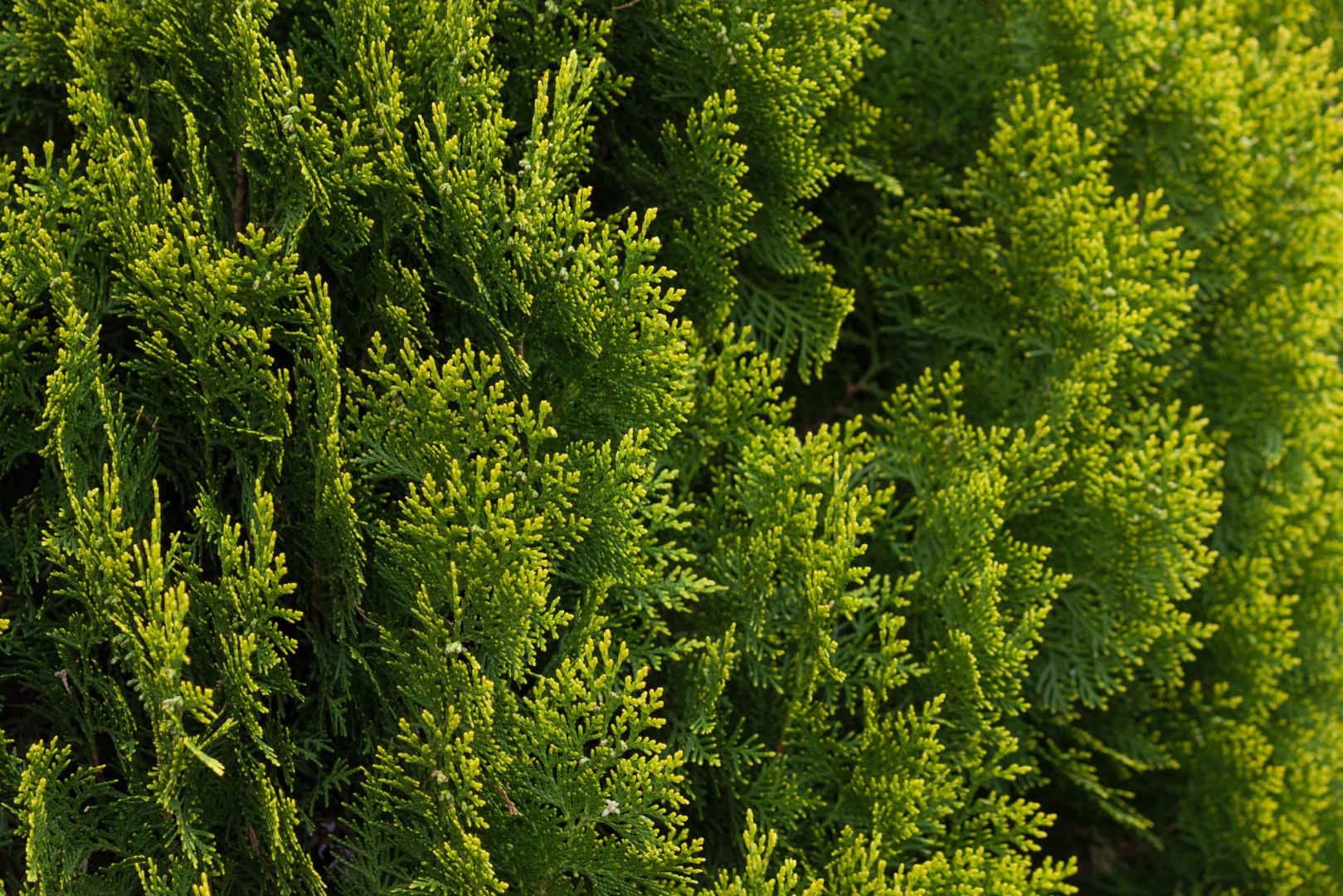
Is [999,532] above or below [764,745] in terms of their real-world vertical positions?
above

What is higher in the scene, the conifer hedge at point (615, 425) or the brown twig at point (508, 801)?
the conifer hedge at point (615, 425)

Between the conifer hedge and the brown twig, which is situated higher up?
the conifer hedge

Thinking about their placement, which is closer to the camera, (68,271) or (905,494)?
(68,271)

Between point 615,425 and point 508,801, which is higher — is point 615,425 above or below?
above

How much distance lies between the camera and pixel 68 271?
2990 millimetres

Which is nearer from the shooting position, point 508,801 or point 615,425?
point 508,801

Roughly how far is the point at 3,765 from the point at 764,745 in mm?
2132

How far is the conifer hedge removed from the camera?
294 cm

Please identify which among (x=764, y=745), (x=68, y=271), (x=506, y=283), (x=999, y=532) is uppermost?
(x=999, y=532)

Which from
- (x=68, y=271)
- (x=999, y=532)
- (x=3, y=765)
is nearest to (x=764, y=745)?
(x=999, y=532)

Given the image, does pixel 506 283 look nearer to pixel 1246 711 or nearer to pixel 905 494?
pixel 905 494

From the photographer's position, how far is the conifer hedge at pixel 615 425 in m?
2.94

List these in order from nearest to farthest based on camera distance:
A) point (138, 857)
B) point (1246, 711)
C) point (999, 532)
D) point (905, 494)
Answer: point (138, 857) < point (999, 532) < point (905, 494) < point (1246, 711)

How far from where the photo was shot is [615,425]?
130 inches
